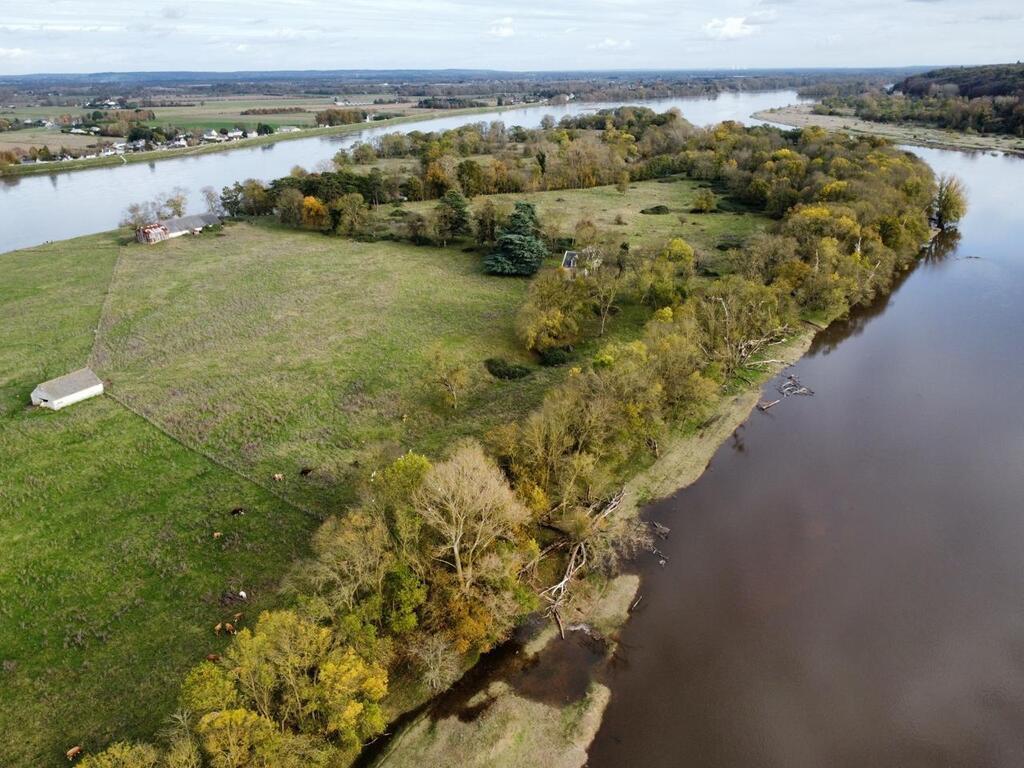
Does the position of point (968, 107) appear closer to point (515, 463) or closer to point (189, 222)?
point (189, 222)

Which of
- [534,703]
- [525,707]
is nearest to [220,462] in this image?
[525,707]

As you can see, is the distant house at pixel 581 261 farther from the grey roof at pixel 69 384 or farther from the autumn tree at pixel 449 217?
the grey roof at pixel 69 384

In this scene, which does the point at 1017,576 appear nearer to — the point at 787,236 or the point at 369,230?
the point at 787,236

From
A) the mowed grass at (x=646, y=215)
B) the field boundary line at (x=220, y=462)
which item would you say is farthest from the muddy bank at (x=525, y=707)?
the mowed grass at (x=646, y=215)

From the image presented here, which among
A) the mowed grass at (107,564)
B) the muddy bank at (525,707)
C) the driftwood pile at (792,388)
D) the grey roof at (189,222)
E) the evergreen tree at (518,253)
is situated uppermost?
the grey roof at (189,222)

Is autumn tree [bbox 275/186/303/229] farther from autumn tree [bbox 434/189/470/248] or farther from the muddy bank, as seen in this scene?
the muddy bank

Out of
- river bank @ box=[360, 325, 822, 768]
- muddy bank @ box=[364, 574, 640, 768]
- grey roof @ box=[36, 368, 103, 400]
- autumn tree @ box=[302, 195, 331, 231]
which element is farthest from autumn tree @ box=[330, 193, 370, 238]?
muddy bank @ box=[364, 574, 640, 768]
